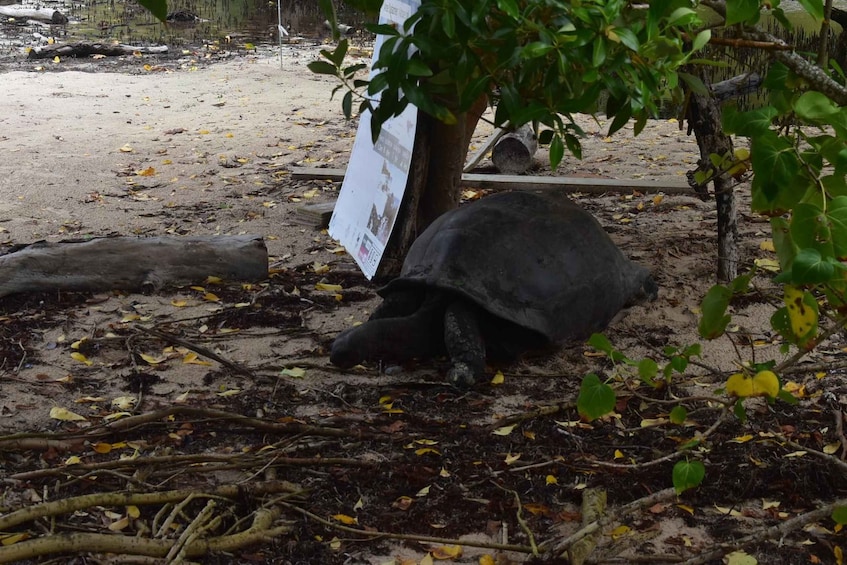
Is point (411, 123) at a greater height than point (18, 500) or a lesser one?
greater

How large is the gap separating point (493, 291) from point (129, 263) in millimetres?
1981

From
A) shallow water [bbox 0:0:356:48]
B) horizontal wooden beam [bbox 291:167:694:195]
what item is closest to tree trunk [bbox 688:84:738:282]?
horizontal wooden beam [bbox 291:167:694:195]

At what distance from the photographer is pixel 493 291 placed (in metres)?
3.95

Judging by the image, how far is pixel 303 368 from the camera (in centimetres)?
400

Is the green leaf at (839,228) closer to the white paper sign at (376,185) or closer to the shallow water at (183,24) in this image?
the white paper sign at (376,185)

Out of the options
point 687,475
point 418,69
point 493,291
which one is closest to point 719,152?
point 493,291

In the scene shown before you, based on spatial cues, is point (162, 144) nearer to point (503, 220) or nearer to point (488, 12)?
point (503, 220)

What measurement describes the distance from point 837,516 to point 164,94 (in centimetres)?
931

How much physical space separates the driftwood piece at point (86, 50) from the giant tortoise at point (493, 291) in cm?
955

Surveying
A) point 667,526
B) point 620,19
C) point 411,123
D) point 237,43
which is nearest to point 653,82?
point 620,19

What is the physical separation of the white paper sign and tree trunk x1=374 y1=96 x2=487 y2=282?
0.04 meters

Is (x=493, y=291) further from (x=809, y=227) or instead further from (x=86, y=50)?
(x=86, y=50)

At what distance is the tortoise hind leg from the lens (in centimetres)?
378

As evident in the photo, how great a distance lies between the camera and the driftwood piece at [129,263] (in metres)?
4.77
